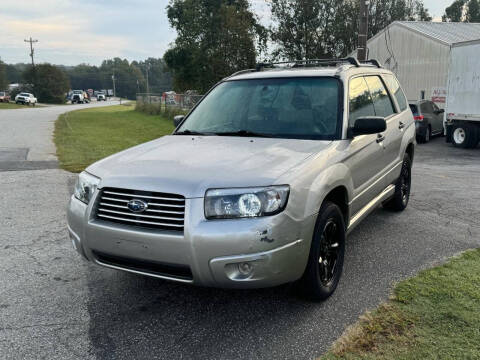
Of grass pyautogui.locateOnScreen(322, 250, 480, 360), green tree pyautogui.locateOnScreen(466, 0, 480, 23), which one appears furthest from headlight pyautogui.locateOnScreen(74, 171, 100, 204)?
green tree pyautogui.locateOnScreen(466, 0, 480, 23)

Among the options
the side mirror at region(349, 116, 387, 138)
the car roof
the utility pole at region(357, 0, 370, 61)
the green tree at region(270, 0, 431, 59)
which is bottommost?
the side mirror at region(349, 116, 387, 138)

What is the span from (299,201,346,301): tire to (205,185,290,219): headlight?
55cm

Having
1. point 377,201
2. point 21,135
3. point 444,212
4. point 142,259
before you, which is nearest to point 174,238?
point 142,259

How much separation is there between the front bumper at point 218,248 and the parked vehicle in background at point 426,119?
1392 centimetres

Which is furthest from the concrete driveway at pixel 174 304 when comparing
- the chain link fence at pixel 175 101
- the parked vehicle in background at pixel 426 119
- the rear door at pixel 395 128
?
the chain link fence at pixel 175 101

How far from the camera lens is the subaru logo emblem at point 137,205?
115 inches

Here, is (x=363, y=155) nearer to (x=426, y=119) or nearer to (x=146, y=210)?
(x=146, y=210)

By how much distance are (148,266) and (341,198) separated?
171cm

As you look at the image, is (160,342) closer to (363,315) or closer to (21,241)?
(363,315)

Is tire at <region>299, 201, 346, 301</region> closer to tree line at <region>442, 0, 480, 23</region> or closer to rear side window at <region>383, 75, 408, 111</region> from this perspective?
rear side window at <region>383, 75, 408, 111</region>

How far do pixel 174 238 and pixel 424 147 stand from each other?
14.0m

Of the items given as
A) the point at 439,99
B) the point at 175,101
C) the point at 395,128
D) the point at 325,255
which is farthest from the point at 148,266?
the point at 175,101

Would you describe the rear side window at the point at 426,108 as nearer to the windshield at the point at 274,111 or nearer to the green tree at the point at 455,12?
the windshield at the point at 274,111

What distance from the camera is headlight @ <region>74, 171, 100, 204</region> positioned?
326 cm
